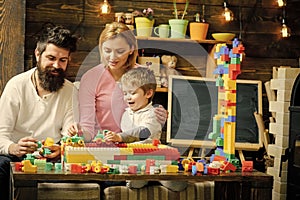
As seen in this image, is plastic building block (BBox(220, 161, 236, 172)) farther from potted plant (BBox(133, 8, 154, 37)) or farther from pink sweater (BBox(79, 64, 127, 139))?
potted plant (BBox(133, 8, 154, 37))

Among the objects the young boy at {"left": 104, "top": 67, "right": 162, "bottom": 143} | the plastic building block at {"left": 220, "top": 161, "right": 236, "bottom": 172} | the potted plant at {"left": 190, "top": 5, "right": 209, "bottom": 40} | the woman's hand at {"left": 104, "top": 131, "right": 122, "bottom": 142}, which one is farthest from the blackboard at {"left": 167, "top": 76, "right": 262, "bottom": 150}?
the plastic building block at {"left": 220, "top": 161, "right": 236, "bottom": 172}

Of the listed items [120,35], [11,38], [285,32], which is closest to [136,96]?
[120,35]

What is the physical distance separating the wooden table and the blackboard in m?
1.83

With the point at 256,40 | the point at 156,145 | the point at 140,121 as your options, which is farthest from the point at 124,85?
the point at 256,40

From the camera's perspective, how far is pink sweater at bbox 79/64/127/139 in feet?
11.3

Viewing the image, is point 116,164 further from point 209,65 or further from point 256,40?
point 256,40

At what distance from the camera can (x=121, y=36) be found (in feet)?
10.9

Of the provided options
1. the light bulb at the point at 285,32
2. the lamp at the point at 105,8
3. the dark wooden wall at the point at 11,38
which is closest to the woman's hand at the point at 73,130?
the dark wooden wall at the point at 11,38

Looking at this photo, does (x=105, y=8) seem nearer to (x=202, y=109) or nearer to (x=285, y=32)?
(x=202, y=109)

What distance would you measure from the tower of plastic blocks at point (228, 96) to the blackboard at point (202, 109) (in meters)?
1.80

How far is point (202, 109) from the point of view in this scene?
475 cm

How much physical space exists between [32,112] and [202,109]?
5.86 feet

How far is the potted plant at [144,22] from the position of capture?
14.9 ft

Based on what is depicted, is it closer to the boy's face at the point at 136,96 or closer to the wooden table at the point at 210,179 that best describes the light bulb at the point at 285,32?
the boy's face at the point at 136,96
